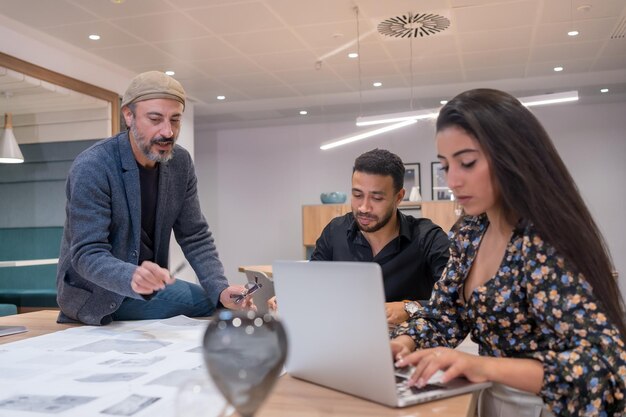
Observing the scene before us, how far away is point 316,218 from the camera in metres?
8.77

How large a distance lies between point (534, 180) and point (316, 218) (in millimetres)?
7618

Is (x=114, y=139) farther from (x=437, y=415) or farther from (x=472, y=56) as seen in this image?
(x=472, y=56)

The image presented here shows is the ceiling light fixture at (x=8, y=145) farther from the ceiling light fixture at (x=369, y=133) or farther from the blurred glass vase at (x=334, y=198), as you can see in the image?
the blurred glass vase at (x=334, y=198)

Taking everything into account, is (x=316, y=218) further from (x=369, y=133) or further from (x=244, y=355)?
(x=244, y=355)

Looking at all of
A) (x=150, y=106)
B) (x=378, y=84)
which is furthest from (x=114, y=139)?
(x=378, y=84)

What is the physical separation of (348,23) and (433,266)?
3562 mm

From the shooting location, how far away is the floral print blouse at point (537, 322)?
0.99 meters

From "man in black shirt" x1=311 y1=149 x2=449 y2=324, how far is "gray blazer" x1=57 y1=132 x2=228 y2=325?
61cm

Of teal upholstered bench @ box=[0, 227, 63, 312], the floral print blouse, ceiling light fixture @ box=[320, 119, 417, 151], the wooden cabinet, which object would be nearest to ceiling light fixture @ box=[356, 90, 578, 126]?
ceiling light fixture @ box=[320, 119, 417, 151]

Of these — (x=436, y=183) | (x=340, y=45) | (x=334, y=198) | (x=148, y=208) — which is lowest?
(x=148, y=208)

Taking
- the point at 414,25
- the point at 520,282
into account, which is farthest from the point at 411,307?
the point at 414,25

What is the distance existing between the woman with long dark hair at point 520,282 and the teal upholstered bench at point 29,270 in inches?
209

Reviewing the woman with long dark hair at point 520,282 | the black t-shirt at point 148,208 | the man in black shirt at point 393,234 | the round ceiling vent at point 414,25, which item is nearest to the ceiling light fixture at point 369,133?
the round ceiling vent at point 414,25

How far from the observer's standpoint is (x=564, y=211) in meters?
1.14
